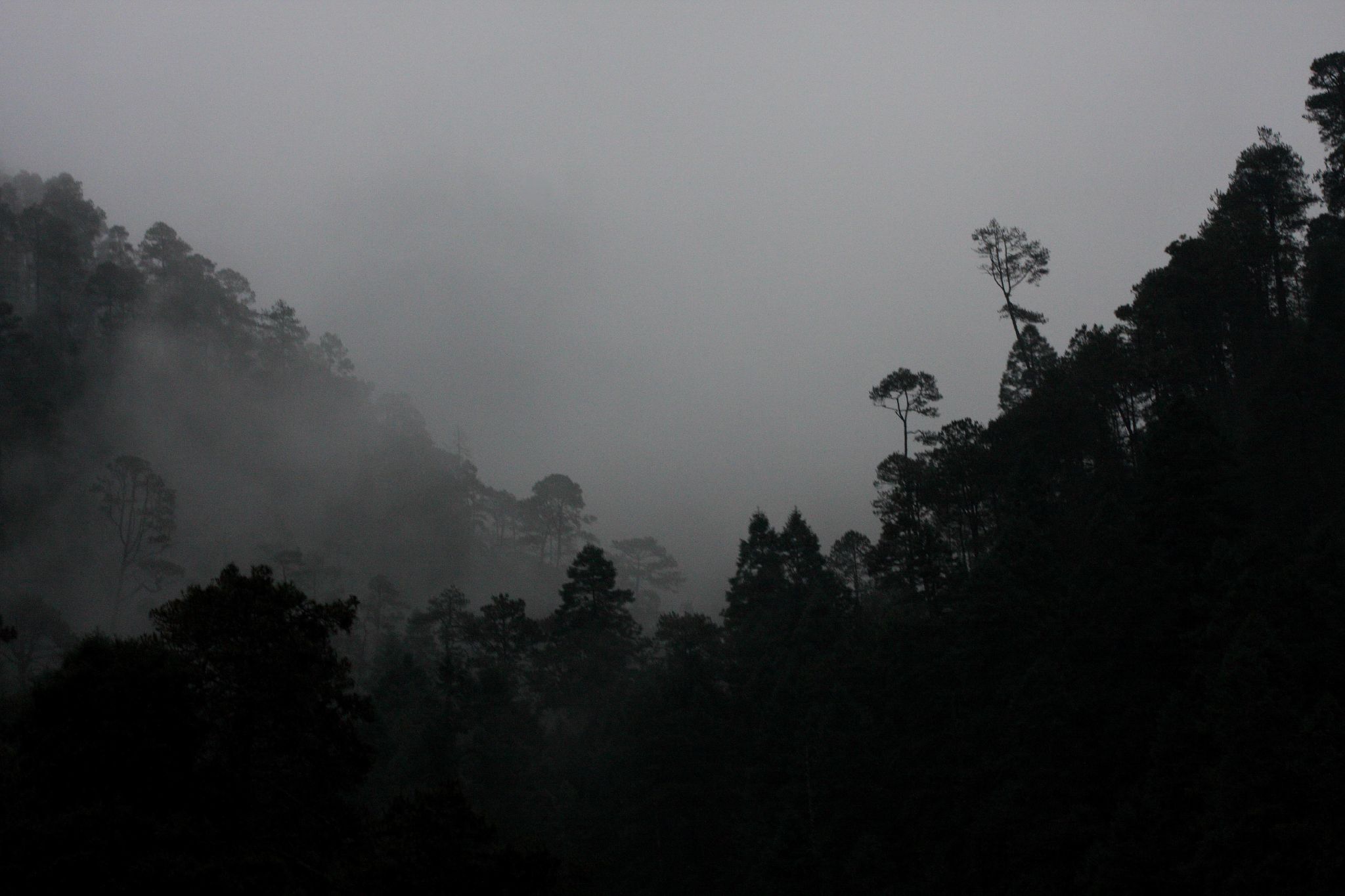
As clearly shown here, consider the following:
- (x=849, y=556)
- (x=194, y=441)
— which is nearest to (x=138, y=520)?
(x=194, y=441)

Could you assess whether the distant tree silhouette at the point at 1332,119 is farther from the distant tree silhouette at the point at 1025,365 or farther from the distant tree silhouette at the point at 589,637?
the distant tree silhouette at the point at 589,637

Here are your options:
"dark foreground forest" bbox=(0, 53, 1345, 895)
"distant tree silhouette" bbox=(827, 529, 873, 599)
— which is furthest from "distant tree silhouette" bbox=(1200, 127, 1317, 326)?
"distant tree silhouette" bbox=(827, 529, 873, 599)

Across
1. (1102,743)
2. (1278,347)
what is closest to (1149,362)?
(1278,347)

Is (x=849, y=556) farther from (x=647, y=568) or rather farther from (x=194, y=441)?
(x=194, y=441)

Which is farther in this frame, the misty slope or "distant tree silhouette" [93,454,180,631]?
the misty slope

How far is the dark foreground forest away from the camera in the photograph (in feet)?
68.1

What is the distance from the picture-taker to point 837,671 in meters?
45.4

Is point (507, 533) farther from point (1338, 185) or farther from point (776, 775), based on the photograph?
point (1338, 185)

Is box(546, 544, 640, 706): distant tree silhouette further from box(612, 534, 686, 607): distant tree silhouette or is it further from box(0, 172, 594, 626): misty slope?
box(612, 534, 686, 607): distant tree silhouette

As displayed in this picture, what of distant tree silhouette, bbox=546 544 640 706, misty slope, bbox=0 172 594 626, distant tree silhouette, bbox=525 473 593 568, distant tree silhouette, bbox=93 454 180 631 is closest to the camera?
distant tree silhouette, bbox=546 544 640 706

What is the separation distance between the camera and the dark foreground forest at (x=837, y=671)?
68.1ft

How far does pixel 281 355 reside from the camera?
128750 millimetres

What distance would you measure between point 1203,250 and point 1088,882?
36.2 metres

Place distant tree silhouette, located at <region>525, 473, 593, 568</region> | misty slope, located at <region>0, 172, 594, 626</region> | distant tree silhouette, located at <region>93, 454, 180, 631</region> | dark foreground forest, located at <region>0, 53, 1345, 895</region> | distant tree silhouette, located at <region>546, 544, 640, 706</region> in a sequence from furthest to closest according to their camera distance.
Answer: distant tree silhouette, located at <region>525, 473, 593, 568</region> → misty slope, located at <region>0, 172, 594, 626</region> → distant tree silhouette, located at <region>93, 454, 180, 631</region> → distant tree silhouette, located at <region>546, 544, 640, 706</region> → dark foreground forest, located at <region>0, 53, 1345, 895</region>
